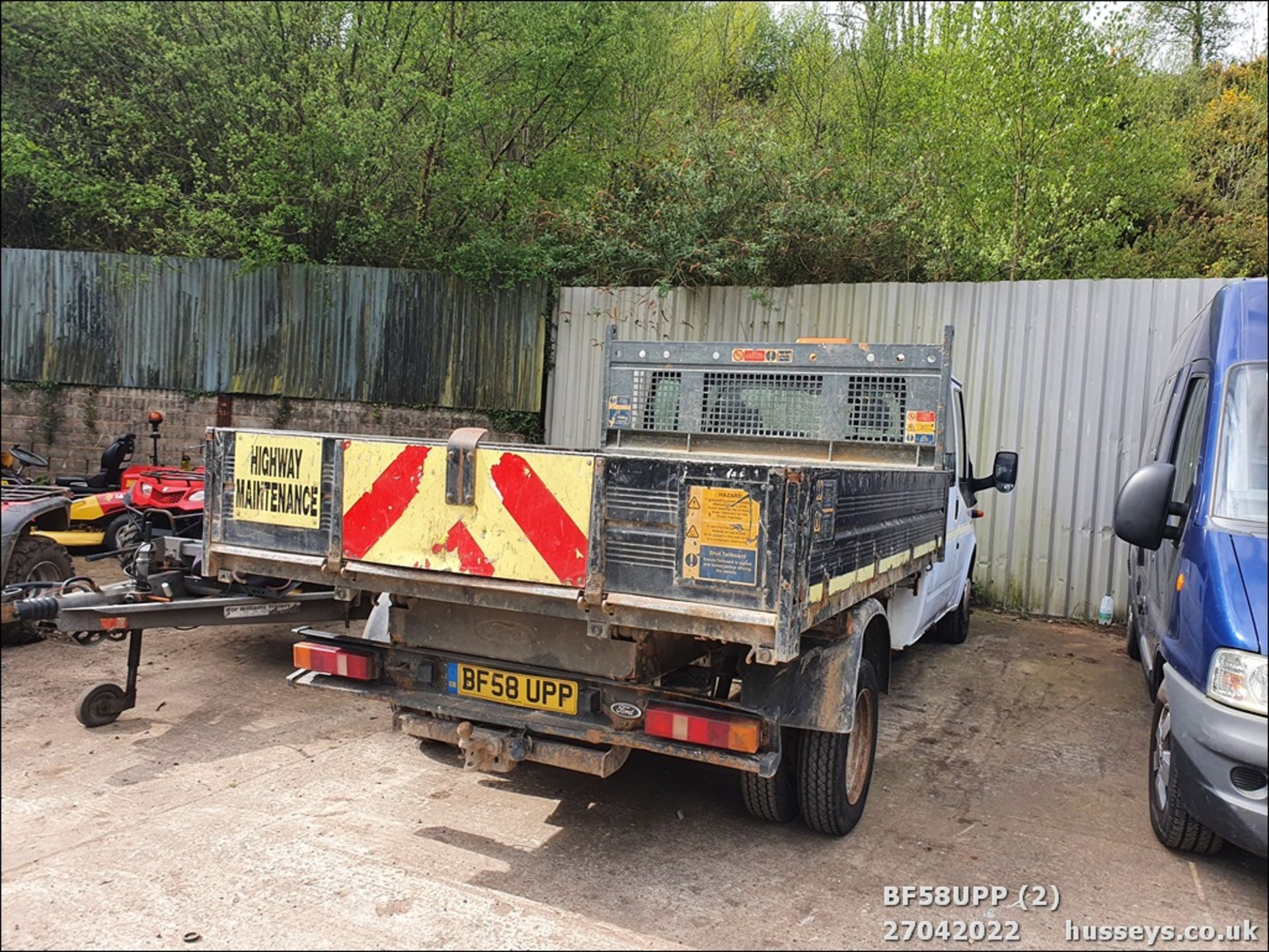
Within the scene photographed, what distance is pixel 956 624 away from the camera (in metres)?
8.16


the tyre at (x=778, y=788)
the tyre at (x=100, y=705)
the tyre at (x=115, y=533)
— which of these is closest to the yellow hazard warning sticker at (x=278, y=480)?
the tyre at (x=100, y=705)

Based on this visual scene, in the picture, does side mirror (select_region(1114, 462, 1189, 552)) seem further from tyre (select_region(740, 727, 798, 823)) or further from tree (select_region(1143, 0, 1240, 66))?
tree (select_region(1143, 0, 1240, 66))

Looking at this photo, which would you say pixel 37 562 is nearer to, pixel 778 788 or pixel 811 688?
pixel 778 788

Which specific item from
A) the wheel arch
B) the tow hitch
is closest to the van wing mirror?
the wheel arch

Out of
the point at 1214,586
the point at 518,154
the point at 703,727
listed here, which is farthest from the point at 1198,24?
the point at 703,727

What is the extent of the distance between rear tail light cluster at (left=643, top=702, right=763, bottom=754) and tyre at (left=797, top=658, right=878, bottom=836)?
0.57 m

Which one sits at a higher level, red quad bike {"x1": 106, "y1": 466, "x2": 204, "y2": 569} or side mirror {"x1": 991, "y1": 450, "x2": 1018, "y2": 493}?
side mirror {"x1": 991, "y1": 450, "x2": 1018, "y2": 493}

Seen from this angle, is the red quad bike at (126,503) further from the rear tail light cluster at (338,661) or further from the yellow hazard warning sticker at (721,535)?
the yellow hazard warning sticker at (721,535)

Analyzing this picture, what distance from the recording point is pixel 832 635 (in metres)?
4.01

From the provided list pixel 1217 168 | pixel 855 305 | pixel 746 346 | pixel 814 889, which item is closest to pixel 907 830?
pixel 814 889

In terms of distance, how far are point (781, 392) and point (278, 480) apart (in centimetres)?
351

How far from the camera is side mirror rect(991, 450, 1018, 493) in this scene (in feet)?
22.1

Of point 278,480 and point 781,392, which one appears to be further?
point 781,392

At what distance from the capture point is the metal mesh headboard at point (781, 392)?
19.9 feet
